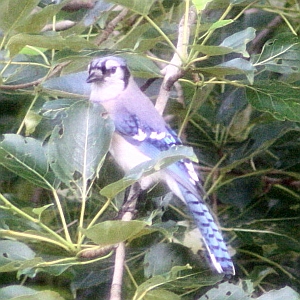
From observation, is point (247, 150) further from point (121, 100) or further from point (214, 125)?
point (121, 100)

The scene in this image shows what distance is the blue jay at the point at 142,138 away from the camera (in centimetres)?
139

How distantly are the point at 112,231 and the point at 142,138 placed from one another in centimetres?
65

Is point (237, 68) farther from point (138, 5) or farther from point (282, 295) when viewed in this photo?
point (282, 295)

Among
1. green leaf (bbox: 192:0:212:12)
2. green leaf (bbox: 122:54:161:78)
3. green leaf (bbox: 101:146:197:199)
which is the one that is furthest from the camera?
green leaf (bbox: 122:54:161:78)

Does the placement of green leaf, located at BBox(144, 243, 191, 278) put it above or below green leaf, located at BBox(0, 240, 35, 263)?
below

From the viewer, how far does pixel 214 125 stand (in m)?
1.74

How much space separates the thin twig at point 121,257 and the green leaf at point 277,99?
33 centimetres

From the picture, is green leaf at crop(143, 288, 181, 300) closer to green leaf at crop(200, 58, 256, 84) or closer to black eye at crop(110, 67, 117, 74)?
green leaf at crop(200, 58, 256, 84)

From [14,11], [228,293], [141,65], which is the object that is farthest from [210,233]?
[14,11]

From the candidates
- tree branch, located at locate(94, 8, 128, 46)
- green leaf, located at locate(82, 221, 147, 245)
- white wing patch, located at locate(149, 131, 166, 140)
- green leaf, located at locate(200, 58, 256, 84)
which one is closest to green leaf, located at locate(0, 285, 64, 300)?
green leaf, located at locate(82, 221, 147, 245)

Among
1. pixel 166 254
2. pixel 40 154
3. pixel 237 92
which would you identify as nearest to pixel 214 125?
pixel 237 92

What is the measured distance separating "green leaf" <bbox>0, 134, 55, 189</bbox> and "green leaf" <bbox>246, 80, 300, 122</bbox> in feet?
1.47

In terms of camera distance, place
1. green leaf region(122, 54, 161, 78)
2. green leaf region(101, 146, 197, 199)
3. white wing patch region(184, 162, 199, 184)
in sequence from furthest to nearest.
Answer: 1. white wing patch region(184, 162, 199, 184)
2. green leaf region(122, 54, 161, 78)
3. green leaf region(101, 146, 197, 199)

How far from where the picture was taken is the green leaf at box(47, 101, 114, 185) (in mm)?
1127
